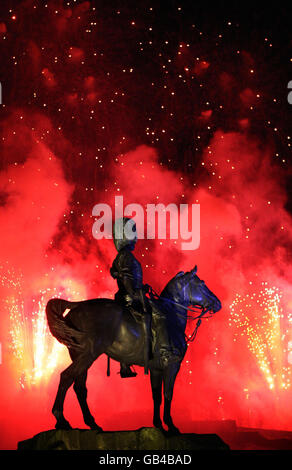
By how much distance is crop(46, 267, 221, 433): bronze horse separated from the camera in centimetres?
945

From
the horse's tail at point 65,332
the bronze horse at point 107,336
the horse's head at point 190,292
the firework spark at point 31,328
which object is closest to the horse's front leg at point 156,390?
the bronze horse at point 107,336

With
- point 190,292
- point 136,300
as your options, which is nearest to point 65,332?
point 136,300

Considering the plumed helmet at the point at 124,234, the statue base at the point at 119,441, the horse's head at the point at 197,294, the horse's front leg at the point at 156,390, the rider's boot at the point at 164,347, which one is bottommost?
the statue base at the point at 119,441

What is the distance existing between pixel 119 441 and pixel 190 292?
3.10m

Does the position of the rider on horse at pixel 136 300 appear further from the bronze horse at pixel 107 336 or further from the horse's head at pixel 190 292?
the horse's head at pixel 190 292

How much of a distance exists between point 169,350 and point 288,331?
638 inches

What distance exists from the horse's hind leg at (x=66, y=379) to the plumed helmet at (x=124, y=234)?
229cm

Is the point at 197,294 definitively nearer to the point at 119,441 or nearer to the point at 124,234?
the point at 124,234

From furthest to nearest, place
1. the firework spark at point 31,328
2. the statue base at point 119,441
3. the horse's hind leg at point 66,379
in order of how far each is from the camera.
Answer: the firework spark at point 31,328 < the horse's hind leg at point 66,379 < the statue base at point 119,441

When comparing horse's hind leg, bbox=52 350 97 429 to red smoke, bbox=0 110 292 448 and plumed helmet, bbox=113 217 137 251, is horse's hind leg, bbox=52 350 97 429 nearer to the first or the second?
plumed helmet, bbox=113 217 137 251

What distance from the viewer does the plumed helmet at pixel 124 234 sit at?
10820 mm

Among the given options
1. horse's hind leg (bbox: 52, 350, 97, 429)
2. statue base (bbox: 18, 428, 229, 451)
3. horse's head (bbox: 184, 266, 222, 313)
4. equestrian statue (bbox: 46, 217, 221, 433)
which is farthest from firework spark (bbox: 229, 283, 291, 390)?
horse's hind leg (bbox: 52, 350, 97, 429)
